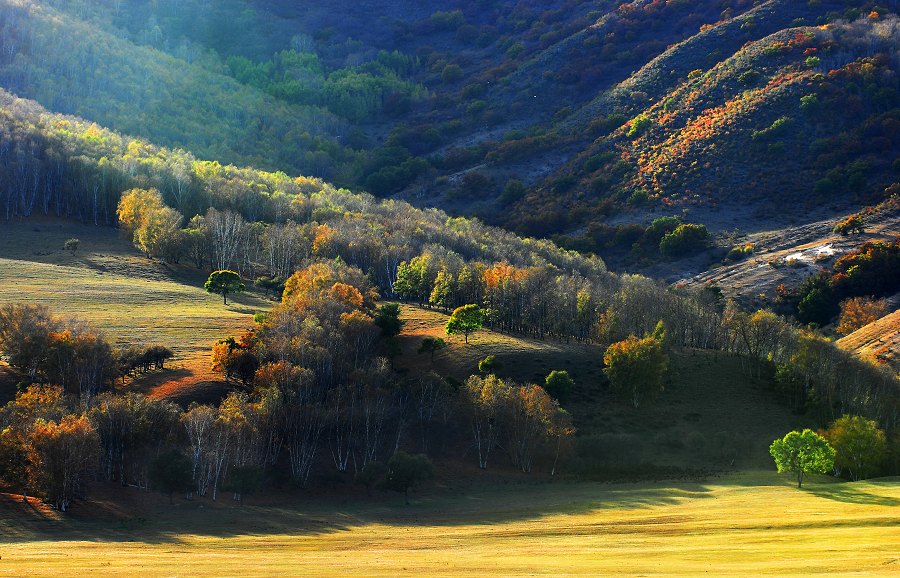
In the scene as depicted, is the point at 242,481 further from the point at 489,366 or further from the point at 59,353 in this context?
the point at 489,366

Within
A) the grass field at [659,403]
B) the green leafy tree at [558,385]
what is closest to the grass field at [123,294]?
the grass field at [659,403]

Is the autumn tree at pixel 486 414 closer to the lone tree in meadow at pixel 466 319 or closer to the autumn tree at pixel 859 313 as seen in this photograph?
the lone tree in meadow at pixel 466 319

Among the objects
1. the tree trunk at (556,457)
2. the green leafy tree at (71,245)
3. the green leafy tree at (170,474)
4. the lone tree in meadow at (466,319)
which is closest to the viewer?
the green leafy tree at (170,474)

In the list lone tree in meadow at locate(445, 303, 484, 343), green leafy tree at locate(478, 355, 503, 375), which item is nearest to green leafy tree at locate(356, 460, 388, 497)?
green leafy tree at locate(478, 355, 503, 375)

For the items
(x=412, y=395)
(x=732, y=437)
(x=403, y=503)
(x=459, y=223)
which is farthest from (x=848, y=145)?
(x=403, y=503)

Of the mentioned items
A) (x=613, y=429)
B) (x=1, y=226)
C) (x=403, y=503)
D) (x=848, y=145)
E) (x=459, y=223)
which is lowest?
(x=403, y=503)

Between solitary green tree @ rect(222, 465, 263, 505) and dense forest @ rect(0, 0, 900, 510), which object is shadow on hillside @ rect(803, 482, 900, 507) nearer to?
dense forest @ rect(0, 0, 900, 510)

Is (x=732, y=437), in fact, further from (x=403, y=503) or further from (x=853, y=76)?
(x=853, y=76)
